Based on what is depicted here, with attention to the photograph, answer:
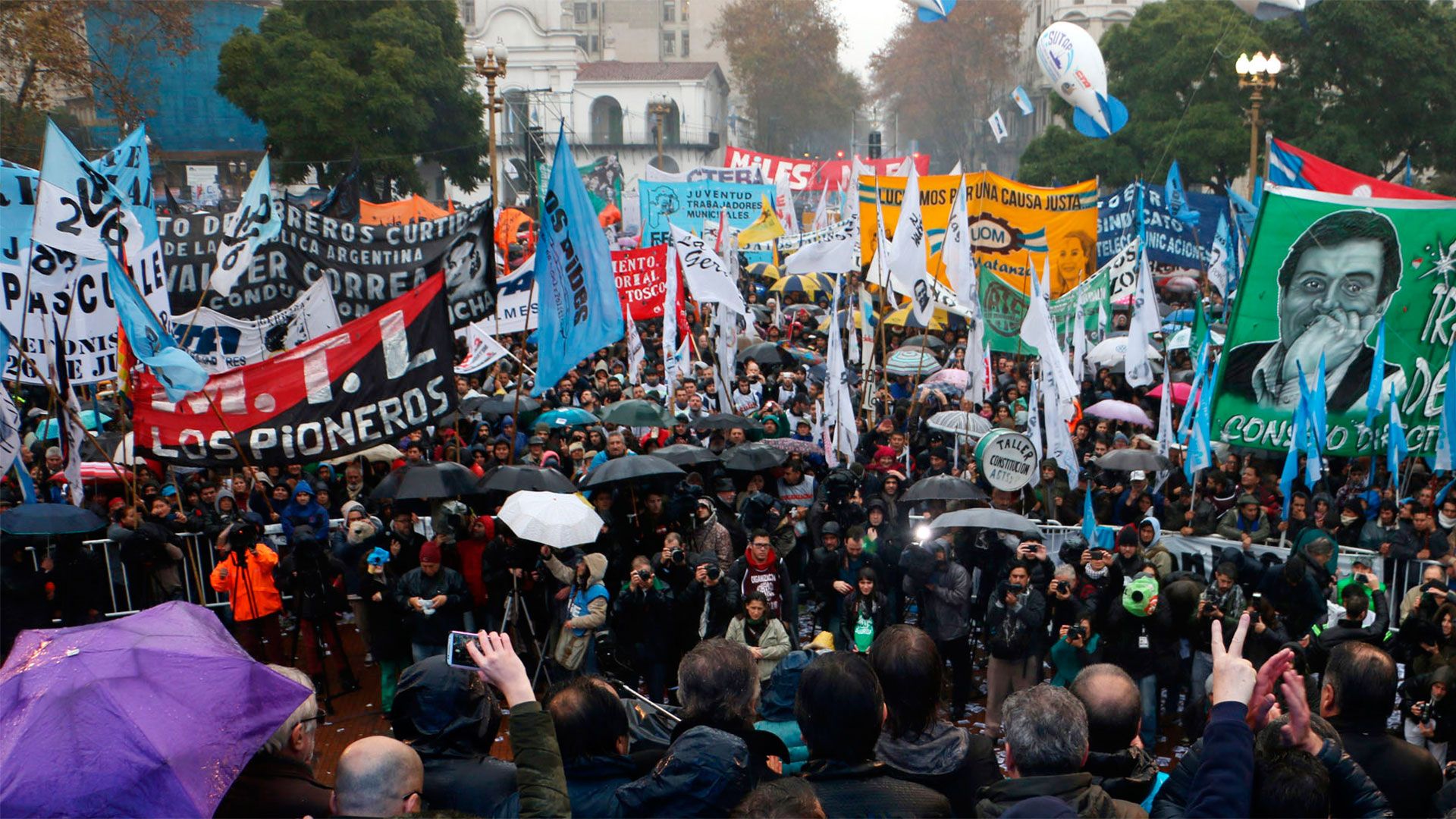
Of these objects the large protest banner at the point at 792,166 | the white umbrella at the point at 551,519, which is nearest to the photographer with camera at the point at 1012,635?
the white umbrella at the point at 551,519

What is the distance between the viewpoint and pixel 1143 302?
1384cm

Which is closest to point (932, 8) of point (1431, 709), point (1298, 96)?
point (1431, 709)

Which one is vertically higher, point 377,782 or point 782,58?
point 782,58

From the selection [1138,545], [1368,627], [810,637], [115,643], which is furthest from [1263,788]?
[810,637]

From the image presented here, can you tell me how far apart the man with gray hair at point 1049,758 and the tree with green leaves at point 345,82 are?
1504 inches

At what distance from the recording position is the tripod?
8273mm

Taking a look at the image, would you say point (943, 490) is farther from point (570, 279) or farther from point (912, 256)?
point (912, 256)

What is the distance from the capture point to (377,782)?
10.7ft

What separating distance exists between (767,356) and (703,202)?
313 inches

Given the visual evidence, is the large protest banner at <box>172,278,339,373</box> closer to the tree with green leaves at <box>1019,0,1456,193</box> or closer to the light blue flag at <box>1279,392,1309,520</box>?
the light blue flag at <box>1279,392,1309,520</box>

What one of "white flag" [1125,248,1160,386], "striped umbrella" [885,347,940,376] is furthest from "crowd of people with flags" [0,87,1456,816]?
"striped umbrella" [885,347,940,376]

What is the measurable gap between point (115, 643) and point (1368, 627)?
610 centimetres

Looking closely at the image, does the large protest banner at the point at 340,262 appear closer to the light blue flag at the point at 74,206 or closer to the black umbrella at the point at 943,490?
the light blue flag at the point at 74,206

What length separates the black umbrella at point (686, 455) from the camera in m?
10.5
